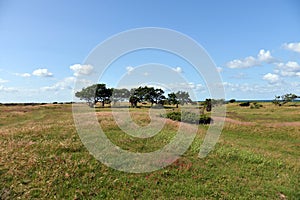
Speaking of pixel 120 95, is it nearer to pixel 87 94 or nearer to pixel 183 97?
pixel 87 94

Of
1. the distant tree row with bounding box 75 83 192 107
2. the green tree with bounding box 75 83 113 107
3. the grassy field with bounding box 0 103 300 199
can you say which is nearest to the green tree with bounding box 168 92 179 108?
the distant tree row with bounding box 75 83 192 107

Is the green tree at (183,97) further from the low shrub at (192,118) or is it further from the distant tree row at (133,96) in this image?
the low shrub at (192,118)

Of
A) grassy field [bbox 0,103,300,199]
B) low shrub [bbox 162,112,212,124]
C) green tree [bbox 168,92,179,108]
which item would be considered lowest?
grassy field [bbox 0,103,300,199]

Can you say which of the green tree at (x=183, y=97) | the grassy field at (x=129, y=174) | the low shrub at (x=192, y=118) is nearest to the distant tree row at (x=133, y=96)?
the green tree at (x=183, y=97)

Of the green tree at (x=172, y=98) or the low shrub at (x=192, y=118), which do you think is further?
the green tree at (x=172, y=98)

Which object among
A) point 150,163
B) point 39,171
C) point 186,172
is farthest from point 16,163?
point 186,172

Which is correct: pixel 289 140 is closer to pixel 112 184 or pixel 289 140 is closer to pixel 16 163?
pixel 112 184

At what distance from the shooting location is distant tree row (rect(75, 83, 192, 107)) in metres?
89.1

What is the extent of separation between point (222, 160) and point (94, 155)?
8.74m

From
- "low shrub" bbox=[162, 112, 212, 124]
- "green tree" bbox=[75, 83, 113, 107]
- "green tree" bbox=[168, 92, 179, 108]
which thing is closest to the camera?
"low shrub" bbox=[162, 112, 212, 124]

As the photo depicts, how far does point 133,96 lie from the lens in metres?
89.8

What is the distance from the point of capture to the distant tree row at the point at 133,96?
89062 mm

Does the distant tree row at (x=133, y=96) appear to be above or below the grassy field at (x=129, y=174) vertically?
above

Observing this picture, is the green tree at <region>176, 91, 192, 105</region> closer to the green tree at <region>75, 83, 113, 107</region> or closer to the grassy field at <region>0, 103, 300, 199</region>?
the green tree at <region>75, 83, 113, 107</region>
